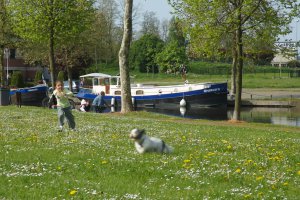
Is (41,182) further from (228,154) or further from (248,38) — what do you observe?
(248,38)

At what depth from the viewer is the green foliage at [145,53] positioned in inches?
3664

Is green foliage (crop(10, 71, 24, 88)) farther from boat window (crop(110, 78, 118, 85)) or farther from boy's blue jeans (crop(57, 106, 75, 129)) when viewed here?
boy's blue jeans (crop(57, 106, 75, 129))

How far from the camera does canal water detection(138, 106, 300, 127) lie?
3694 cm

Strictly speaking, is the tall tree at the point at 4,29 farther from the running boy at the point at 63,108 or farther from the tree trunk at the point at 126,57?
the running boy at the point at 63,108

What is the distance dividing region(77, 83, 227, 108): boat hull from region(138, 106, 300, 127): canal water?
33.3 inches

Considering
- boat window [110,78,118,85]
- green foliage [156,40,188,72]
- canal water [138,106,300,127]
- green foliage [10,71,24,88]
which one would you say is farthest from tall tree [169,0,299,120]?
green foliage [156,40,188,72]

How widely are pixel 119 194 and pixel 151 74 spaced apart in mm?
84090

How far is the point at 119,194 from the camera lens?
7742 millimetres

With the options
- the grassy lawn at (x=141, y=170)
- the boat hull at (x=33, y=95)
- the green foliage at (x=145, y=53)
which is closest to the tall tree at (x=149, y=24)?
the green foliage at (x=145, y=53)

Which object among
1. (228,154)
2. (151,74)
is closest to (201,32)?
(228,154)

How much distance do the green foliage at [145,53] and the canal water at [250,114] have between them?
45.0 m

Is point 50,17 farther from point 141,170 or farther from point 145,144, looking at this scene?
point 141,170

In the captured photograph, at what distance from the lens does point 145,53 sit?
93.5 m

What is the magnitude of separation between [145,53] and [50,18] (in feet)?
191
